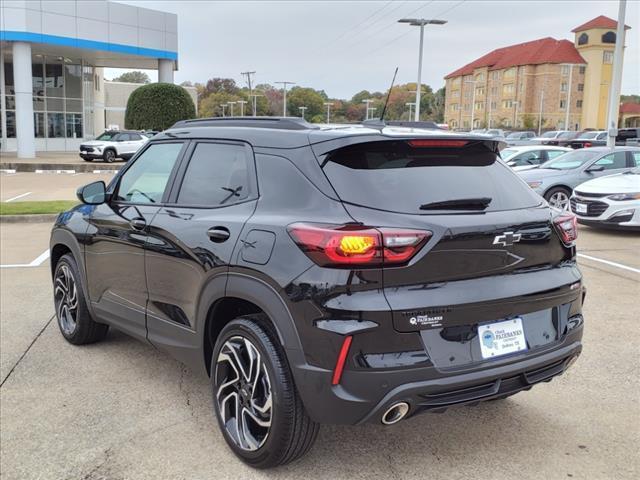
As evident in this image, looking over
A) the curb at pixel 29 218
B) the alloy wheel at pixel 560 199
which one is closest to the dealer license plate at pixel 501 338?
the alloy wheel at pixel 560 199

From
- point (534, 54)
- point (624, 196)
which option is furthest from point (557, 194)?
point (534, 54)

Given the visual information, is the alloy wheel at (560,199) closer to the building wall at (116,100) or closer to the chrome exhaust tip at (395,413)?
the chrome exhaust tip at (395,413)

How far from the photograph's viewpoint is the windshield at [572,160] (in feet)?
45.2

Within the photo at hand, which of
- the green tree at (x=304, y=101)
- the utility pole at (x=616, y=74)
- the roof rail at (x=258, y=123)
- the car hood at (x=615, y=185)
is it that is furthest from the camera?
the green tree at (x=304, y=101)

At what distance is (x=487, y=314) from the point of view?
2.94 m

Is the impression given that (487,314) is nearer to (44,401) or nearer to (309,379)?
(309,379)

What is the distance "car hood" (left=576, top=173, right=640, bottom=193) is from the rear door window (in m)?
9.27

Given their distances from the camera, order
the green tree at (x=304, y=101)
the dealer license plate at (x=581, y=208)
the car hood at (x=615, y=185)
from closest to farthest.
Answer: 1. the car hood at (x=615, y=185)
2. the dealer license plate at (x=581, y=208)
3. the green tree at (x=304, y=101)

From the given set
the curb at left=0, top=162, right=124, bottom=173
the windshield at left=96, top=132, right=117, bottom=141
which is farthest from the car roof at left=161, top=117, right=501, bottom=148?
the windshield at left=96, top=132, right=117, bottom=141

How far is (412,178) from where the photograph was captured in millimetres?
3074

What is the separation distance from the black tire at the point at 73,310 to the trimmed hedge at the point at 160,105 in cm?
2903

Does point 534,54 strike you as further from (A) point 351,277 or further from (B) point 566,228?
(A) point 351,277

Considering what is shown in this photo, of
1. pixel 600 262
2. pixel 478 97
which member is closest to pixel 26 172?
pixel 600 262

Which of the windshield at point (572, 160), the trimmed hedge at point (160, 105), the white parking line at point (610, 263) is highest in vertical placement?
the trimmed hedge at point (160, 105)
